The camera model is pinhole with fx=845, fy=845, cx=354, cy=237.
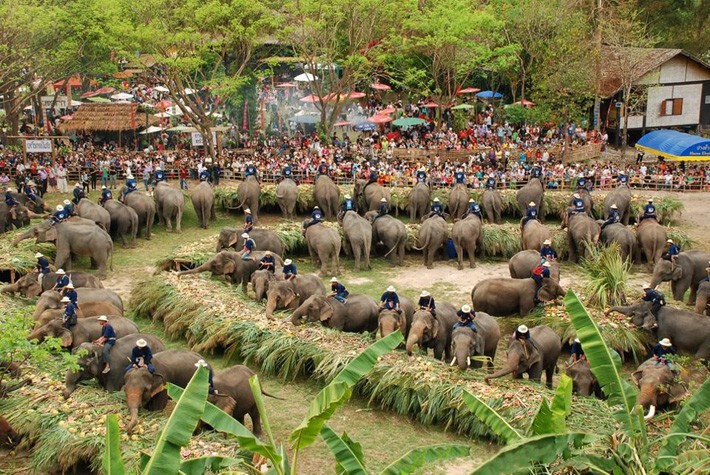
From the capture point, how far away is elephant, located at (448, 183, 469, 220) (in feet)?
75.5

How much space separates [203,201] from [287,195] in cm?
229

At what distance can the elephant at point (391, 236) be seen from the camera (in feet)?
64.7

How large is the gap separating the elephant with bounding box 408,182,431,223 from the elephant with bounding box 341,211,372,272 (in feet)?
13.0

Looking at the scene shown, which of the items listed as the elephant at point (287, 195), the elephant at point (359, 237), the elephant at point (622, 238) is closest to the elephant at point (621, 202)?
the elephant at point (622, 238)

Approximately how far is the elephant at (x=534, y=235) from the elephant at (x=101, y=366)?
9966mm

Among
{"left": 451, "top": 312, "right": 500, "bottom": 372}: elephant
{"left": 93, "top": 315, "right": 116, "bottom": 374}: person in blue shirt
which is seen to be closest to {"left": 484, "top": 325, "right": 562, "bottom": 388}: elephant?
{"left": 451, "top": 312, "right": 500, "bottom": 372}: elephant

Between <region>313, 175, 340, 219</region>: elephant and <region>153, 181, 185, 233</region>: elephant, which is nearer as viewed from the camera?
<region>153, 181, 185, 233</region>: elephant

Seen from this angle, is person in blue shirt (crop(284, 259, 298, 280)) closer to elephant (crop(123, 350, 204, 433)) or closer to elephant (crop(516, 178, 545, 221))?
elephant (crop(123, 350, 204, 433))

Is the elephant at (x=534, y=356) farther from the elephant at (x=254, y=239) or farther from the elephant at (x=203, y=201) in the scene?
the elephant at (x=203, y=201)

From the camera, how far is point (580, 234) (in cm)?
1925

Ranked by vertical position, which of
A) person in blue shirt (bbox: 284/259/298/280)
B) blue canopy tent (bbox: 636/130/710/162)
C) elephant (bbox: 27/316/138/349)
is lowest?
elephant (bbox: 27/316/138/349)

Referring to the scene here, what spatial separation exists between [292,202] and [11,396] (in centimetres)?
1276

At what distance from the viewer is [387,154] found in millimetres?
30281

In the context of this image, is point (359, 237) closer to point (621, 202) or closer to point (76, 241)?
point (76, 241)
